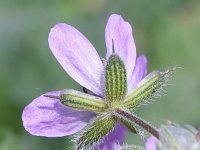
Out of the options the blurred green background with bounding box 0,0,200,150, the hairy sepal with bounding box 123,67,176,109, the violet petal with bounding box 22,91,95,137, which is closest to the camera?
the violet petal with bounding box 22,91,95,137

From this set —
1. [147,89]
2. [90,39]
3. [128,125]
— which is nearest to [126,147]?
[128,125]

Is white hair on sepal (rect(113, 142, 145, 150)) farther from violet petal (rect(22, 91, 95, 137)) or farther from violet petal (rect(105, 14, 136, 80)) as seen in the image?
violet petal (rect(105, 14, 136, 80))

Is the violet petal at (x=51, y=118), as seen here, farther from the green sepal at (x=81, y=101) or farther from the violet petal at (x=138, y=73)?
the violet petal at (x=138, y=73)

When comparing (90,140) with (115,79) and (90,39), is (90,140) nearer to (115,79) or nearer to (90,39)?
(115,79)

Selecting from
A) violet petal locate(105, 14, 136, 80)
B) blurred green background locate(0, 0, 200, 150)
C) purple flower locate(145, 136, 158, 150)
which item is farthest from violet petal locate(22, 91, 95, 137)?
blurred green background locate(0, 0, 200, 150)

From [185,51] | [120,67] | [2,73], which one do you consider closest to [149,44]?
[185,51]

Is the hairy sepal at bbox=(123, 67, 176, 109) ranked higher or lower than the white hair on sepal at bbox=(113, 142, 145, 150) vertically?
higher
